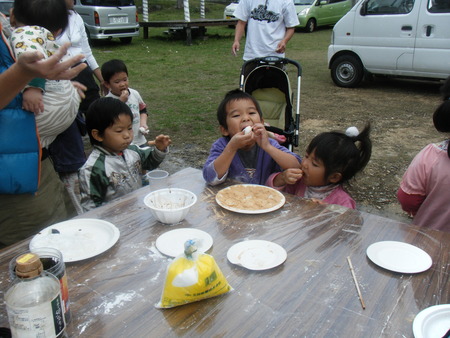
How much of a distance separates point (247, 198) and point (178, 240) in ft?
1.86

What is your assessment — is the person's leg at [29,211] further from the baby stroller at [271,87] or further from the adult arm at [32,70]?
the baby stroller at [271,87]

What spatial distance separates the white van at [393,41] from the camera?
7.27 meters

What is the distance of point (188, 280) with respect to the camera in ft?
→ 4.46

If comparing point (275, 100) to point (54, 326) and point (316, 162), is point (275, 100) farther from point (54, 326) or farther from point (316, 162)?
point (54, 326)

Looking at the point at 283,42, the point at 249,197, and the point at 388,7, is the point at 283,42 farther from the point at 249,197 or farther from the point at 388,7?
the point at 388,7

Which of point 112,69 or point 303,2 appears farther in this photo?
point 303,2

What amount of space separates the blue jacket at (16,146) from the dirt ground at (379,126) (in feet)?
9.18

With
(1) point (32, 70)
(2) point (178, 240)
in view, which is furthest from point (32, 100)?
(2) point (178, 240)

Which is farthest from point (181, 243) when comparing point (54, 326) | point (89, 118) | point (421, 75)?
point (421, 75)

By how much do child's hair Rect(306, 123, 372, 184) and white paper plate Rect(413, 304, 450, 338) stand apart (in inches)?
45.9

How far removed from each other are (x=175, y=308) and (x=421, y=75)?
781 cm

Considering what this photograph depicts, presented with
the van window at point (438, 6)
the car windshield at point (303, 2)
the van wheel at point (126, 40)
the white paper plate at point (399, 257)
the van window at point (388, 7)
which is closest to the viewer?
the white paper plate at point (399, 257)

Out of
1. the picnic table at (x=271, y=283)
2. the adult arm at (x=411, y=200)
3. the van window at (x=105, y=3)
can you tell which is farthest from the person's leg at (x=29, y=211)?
the van window at (x=105, y=3)

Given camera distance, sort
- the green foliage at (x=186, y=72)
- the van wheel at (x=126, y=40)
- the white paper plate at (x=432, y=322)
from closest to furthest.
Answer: the white paper plate at (x=432, y=322) → the green foliage at (x=186, y=72) → the van wheel at (x=126, y=40)
